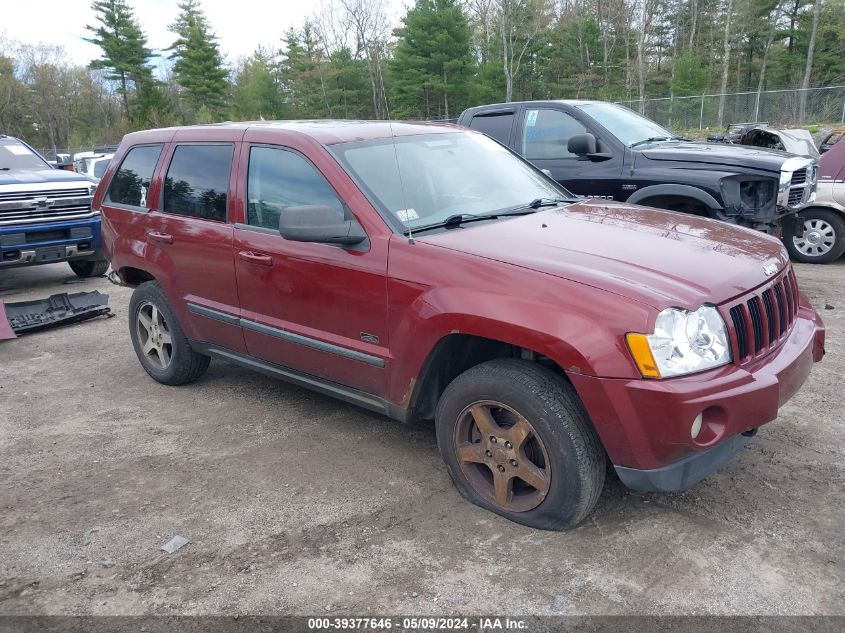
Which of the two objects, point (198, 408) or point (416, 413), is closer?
point (416, 413)

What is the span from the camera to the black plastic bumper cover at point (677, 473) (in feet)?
9.20

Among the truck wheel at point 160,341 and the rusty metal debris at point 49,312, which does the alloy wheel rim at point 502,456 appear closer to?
the truck wheel at point 160,341

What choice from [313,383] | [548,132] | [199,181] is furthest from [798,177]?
[199,181]

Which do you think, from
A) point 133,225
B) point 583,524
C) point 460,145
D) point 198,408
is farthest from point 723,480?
point 133,225

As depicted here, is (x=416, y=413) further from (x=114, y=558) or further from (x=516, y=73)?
(x=516, y=73)

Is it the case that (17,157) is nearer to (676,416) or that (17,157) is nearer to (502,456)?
(502,456)

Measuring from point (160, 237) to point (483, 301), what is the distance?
273cm

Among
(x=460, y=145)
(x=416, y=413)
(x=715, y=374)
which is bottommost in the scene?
(x=416, y=413)

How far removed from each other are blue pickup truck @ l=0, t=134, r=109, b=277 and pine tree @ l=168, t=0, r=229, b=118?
162 ft

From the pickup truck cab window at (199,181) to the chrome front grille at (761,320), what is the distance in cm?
293

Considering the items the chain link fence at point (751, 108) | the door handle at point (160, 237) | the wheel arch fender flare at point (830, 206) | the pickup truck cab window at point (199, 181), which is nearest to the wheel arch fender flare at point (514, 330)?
the pickup truck cab window at point (199, 181)

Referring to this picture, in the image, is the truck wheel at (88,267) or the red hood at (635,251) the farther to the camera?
the truck wheel at (88,267)

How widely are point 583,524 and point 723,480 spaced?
0.87 m

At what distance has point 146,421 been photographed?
4.66 meters
